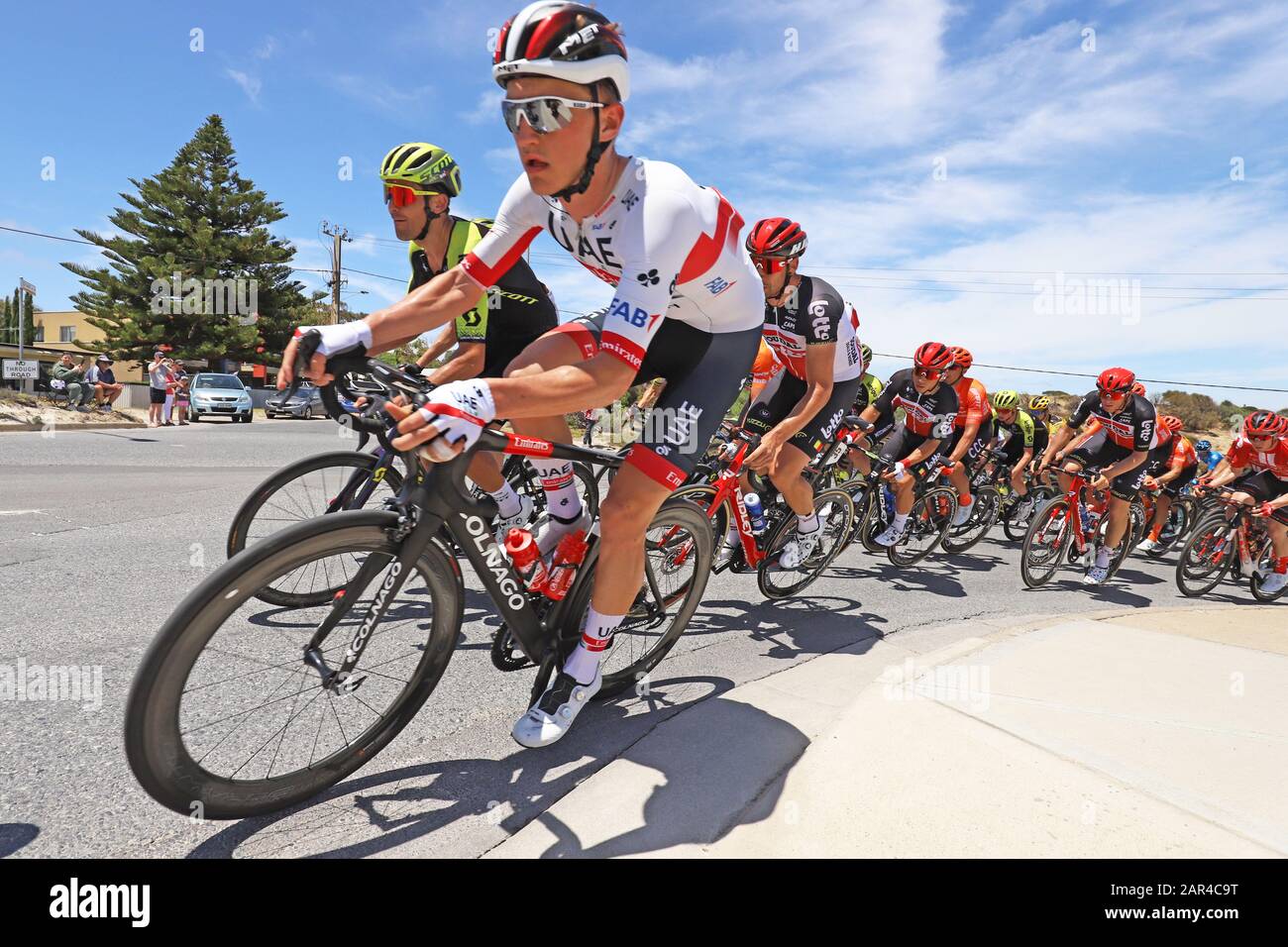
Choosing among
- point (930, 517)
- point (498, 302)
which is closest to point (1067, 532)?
point (930, 517)

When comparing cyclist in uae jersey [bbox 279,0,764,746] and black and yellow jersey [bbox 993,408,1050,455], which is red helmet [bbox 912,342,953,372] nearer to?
black and yellow jersey [bbox 993,408,1050,455]

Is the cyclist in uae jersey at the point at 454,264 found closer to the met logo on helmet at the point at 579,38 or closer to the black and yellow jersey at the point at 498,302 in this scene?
the black and yellow jersey at the point at 498,302

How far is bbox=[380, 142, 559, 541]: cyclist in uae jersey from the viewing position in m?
4.02

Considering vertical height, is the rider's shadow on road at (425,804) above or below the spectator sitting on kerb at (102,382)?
below

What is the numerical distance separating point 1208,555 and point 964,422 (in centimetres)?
304

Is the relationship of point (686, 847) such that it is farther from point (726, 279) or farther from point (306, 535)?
point (726, 279)

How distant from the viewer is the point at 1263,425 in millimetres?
8094

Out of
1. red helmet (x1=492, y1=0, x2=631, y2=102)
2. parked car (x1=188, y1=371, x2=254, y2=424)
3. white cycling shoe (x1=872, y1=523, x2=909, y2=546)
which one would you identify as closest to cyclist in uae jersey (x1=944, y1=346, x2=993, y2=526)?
white cycling shoe (x1=872, y1=523, x2=909, y2=546)

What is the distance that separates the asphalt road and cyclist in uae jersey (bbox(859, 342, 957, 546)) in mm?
644

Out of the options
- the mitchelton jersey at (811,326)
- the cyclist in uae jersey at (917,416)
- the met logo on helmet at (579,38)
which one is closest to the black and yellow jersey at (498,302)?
the mitchelton jersey at (811,326)

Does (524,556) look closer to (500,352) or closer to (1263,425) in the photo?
(500,352)

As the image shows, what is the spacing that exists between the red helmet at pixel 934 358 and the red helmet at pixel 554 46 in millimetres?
5665

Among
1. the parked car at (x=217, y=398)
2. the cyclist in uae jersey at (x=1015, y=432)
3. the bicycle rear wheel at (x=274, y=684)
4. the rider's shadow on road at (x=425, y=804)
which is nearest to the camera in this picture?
the bicycle rear wheel at (x=274, y=684)

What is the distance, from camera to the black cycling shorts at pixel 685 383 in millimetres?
2652
